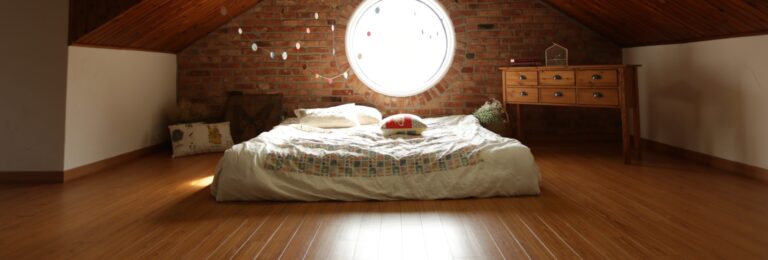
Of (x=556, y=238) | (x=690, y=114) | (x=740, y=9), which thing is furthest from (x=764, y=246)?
(x=690, y=114)

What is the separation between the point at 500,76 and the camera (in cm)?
511

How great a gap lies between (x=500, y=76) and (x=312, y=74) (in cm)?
196

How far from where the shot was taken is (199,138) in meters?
4.64

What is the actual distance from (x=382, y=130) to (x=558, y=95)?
1609 mm

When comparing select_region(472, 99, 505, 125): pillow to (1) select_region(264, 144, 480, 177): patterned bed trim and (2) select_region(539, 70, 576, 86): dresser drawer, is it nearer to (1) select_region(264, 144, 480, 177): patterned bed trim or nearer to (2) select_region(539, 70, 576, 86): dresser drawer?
(2) select_region(539, 70, 576, 86): dresser drawer

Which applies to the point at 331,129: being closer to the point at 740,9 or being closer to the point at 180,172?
the point at 180,172

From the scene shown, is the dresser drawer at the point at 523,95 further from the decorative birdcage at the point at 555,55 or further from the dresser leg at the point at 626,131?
the dresser leg at the point at 626,131

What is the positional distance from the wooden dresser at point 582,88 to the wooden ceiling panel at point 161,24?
275cm

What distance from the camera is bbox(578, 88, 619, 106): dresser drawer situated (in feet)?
12.6

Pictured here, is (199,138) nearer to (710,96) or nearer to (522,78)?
(522,78)

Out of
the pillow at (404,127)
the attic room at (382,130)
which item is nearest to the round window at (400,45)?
the attic room at (382,130)

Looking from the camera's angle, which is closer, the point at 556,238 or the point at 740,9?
the point at 556,238

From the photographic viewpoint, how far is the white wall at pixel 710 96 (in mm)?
3217

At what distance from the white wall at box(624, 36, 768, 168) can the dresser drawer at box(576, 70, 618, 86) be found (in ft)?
2.19
